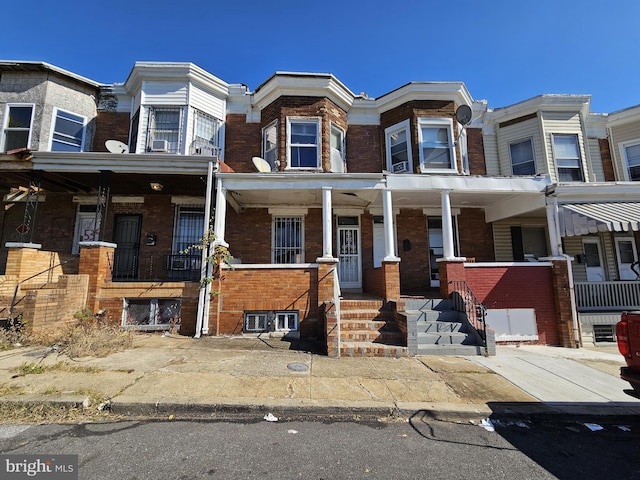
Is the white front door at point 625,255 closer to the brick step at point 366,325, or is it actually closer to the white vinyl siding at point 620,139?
the white vinyl siding at point 620,139

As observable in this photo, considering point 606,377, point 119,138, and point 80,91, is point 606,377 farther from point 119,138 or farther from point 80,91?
point 80,91

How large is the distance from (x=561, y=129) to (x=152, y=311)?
15488 millimetres

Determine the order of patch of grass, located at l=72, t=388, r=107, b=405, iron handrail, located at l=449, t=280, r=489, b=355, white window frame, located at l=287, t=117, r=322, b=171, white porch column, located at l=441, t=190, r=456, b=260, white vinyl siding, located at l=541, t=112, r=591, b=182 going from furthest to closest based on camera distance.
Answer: white vinyl siding, located at l=541, t=112, r=591, b=182 → white window frame, located at l=287, t=117, r=322, b=171 → white porch column, located at l=441, t=190, r=456, b=260 → iron handrail, located at l=449, t=280, r=489, b=355 → patch of grass, located at l=72, t=388, r=107, b=405

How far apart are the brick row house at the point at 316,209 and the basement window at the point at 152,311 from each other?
0.05m

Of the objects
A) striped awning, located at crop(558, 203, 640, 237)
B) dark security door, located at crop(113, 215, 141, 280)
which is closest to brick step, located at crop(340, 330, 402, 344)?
striped awning, located at crop(558, 203, 640, 237)

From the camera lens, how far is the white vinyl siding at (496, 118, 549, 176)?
11516mm

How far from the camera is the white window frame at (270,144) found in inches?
426

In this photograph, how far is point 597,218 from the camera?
8156mm

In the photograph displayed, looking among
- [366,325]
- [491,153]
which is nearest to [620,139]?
[491,153]

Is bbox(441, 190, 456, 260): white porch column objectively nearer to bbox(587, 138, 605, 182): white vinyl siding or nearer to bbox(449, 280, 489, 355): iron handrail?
bbox(449, 280, 489, 355): iron handrail

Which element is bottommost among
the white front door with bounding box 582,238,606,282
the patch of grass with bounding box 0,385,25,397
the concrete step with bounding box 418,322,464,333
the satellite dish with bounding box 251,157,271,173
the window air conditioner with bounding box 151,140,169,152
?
the patch of grass with bounding box 0,385,25,397

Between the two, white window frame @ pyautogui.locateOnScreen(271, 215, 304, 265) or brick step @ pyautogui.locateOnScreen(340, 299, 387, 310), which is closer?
brick step @ pyautogui.locateOnScreen(340, 299, 387, 310)

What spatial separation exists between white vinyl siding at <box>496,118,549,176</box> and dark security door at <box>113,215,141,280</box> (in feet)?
45.8

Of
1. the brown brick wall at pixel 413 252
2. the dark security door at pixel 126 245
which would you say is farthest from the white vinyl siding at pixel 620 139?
the dark security door at pixel 126 245
